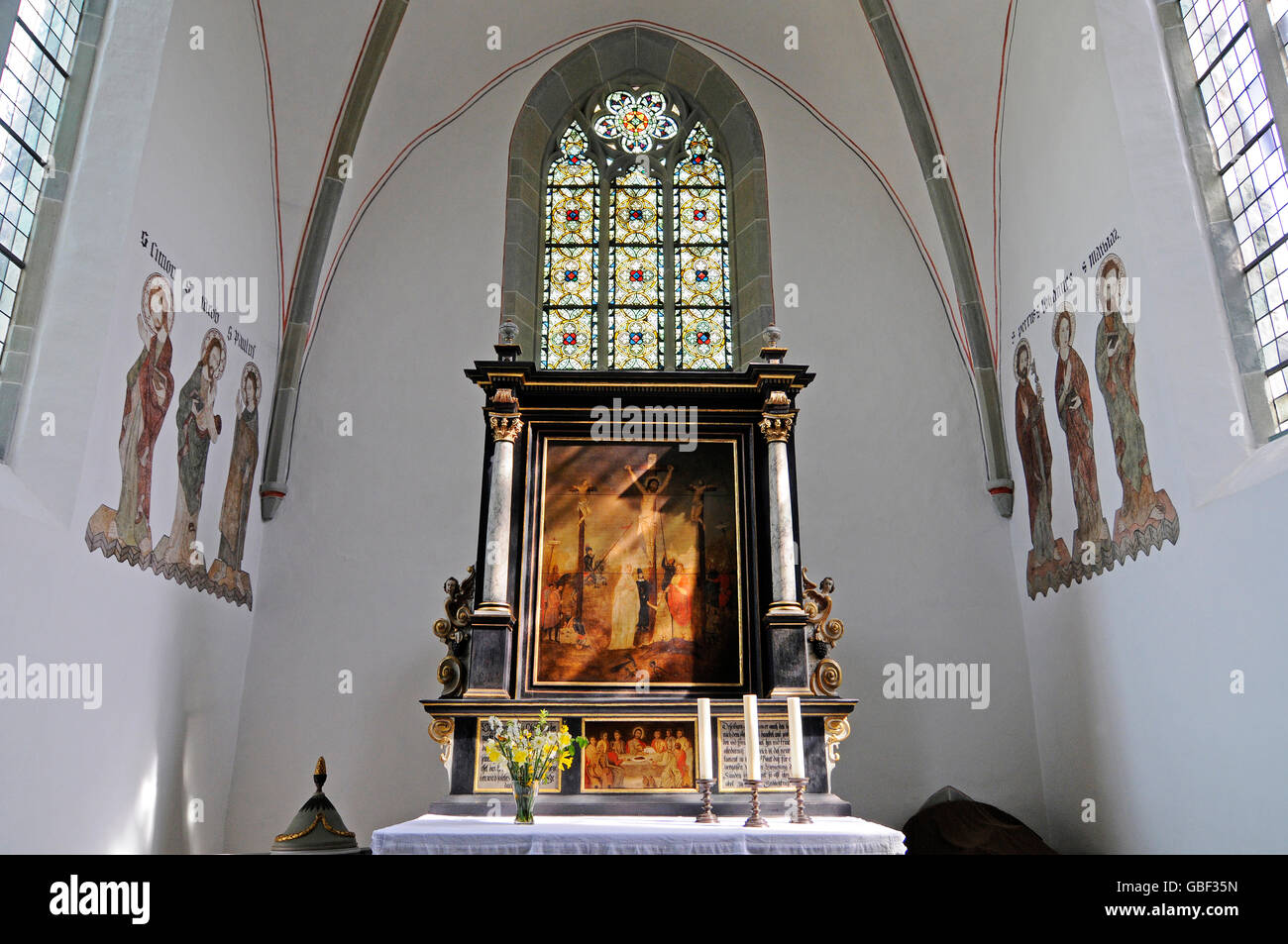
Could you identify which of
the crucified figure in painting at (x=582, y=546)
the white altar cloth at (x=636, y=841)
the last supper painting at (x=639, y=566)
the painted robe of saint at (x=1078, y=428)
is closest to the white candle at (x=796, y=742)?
the white altar cloth at (x=636, y=841)

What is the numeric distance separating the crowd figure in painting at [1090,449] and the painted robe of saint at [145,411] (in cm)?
767

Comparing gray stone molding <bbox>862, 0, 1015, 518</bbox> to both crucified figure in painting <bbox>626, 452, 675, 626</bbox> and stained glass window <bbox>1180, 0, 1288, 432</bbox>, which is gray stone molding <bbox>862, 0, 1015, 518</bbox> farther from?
crucified figure in painting <bbox>626, 452, 675, 626</bbox>

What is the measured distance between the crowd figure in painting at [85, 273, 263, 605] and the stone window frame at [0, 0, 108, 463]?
0.71 meters

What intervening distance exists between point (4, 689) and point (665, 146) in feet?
29.1

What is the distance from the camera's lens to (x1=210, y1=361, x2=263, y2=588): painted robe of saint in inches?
361

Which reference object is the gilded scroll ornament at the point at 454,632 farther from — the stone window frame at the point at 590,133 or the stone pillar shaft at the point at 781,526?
A: the stone window frame at the point at 590,133

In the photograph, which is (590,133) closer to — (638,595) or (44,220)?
(44,220)

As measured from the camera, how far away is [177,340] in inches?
330

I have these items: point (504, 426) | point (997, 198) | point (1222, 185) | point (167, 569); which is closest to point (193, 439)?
point (167, 569)

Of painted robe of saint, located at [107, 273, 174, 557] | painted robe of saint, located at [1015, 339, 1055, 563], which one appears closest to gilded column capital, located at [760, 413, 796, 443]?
painted robe of saint, located at [1015, 339, 1055, 563]

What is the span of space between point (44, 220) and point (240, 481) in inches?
117

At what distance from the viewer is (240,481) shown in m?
9.55

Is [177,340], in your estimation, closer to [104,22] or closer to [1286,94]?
[104,22]

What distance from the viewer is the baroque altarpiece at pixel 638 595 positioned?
23.0 feet
